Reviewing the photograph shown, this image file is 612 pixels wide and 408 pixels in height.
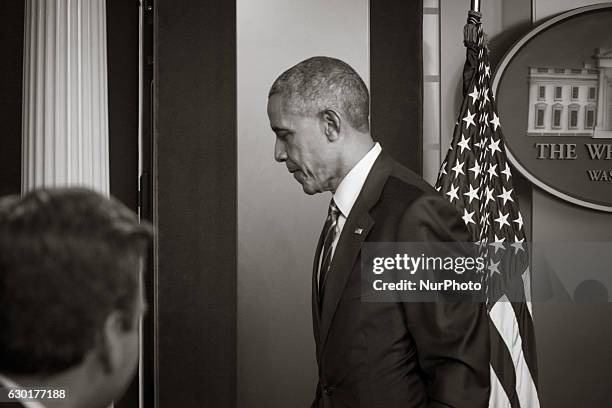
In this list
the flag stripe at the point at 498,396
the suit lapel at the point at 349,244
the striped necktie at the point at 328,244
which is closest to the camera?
the suit lapel at the point at 349,244

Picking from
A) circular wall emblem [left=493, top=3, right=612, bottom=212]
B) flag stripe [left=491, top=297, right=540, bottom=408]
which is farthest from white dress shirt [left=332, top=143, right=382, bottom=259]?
circular wall emblem [left=493, top=3, right=612, bottom=212]

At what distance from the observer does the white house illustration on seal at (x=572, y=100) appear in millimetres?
3031

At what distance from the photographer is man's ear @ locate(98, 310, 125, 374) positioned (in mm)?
723

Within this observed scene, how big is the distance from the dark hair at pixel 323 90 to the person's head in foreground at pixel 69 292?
0.97 metres


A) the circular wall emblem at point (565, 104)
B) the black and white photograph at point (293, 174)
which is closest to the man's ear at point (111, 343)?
the black and white photograph at point (293, 174)

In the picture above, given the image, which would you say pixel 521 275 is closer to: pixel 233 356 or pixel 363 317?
pixel 233 356

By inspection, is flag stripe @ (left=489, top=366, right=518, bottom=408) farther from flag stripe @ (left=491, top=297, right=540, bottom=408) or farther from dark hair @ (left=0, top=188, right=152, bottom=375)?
dark hair @ (left=0, top=188, right=152, bottom=375)

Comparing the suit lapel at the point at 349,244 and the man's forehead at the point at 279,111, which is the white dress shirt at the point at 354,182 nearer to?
the suit lapel at the point at 349,244

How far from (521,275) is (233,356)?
115 centimetres

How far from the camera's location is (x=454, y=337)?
58.6 inches

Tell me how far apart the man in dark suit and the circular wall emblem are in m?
1.51

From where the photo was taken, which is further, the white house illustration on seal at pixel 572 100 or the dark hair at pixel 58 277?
the white house illustration on seal at pixel 572 100

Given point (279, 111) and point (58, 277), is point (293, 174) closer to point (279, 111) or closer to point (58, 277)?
point (279, 111)

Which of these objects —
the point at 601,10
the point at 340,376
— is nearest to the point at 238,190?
the point at 340,376
